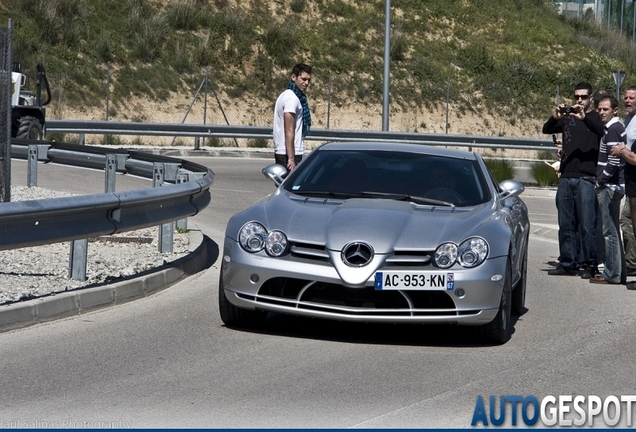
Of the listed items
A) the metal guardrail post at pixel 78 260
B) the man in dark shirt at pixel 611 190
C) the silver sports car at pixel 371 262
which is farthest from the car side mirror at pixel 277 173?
the man in dark shirt at pixel 611 190

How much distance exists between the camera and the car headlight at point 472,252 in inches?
314

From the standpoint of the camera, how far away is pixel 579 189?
12.0 meters

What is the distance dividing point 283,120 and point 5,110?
3.23 metres

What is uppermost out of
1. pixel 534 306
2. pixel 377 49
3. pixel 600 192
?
pixel 377 49

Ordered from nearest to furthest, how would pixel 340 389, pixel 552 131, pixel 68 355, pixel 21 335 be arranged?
pixel 340 389 < pixel 68 355 < pixel 21 335 < pixel 552 131

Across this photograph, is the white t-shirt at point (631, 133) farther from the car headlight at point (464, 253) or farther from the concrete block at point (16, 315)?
the concrete block at point (16, 315)

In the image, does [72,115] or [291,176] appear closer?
[291,176]

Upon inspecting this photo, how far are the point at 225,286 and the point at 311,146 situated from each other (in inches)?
1182

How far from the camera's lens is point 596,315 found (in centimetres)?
967

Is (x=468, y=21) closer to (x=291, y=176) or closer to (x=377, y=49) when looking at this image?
(x=377, y=49)

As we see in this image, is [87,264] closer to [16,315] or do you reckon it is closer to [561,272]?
[16,315]

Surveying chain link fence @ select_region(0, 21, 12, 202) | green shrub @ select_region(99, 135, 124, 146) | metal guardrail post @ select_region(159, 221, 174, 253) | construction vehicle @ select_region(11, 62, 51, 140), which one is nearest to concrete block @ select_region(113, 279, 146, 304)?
metal guardrail post @ select_region(159, 221, 174, 253)

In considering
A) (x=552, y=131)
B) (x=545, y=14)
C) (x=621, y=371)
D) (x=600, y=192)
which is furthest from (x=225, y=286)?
(x=545, y=14)

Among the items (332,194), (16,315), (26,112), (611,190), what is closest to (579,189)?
(611,190)
